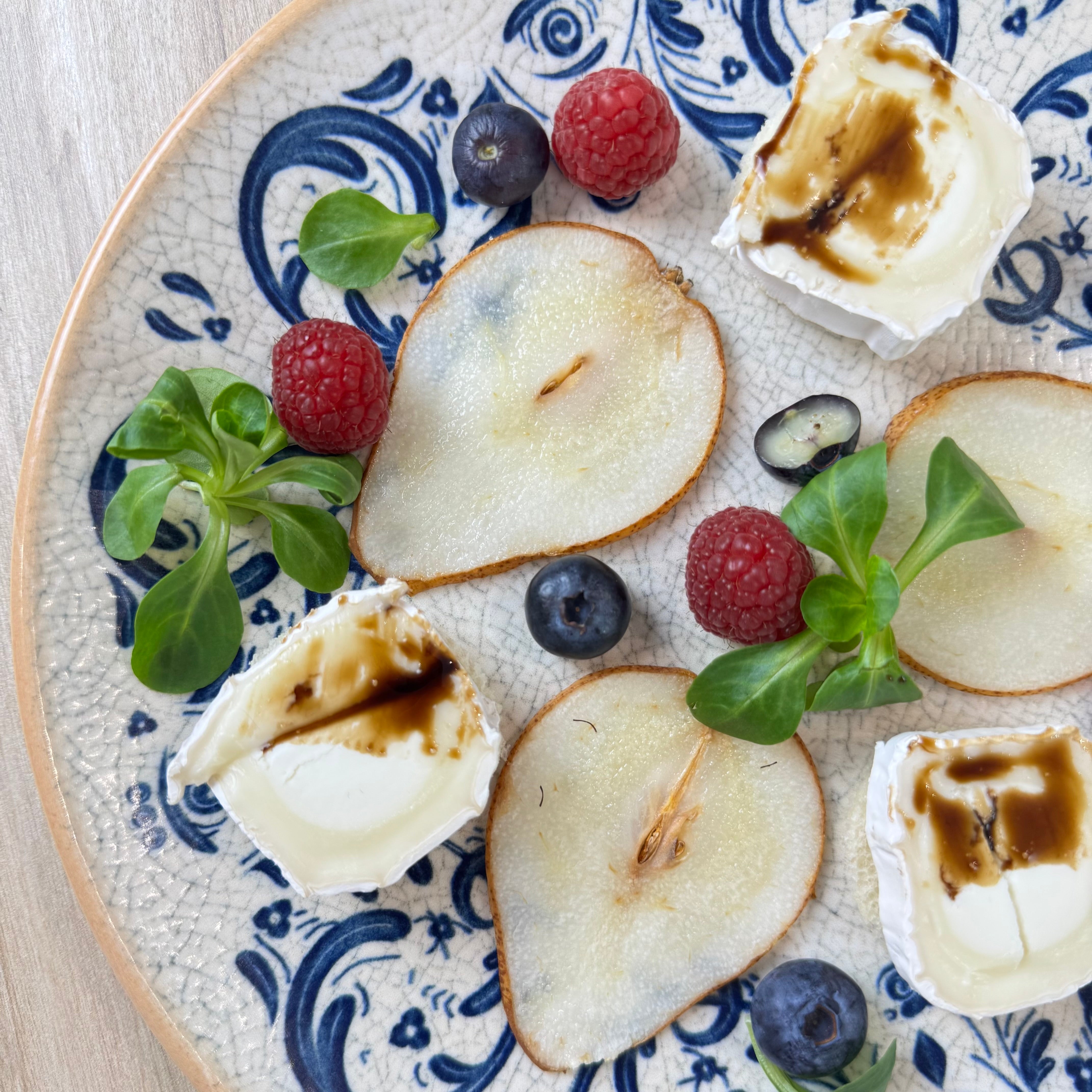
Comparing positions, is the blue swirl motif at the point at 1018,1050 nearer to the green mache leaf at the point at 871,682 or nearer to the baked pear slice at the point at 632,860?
the baked pear slice at the point at 632,860

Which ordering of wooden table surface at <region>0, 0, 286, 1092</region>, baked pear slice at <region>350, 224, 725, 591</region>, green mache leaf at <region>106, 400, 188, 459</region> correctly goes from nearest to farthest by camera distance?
green mache leaf at <region>106, 400, 188, 459</region>
baked pear slice at <region>350, 224, 725, 591</region>
wooden table surface at <region>0, 0, 286, 1092</region>

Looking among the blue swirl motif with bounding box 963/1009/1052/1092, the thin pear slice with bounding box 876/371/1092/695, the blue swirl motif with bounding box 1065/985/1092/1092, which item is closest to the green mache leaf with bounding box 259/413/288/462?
the thin pear slice with bounding box 876/371/1092/695

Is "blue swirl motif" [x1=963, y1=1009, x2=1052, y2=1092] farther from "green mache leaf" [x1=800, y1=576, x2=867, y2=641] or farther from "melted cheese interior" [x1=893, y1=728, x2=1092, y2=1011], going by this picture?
"green mache leaf" [x1=800, y1=576, x2=867, y2=641]

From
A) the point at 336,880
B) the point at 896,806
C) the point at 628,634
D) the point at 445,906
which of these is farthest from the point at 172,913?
the point at 896,806

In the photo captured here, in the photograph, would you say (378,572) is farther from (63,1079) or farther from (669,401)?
(63,1079)

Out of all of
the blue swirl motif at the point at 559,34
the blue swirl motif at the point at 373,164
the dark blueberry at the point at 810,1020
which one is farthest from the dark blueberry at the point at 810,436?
the dark blueberry at the point at 810,1020

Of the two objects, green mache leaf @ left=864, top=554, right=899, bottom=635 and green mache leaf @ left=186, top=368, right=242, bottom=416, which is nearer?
green mache leaf @ left=864, top=554, right=899, bottom=635

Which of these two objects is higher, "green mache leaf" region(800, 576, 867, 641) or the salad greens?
"green mache leaf" region(800, 576, 867, 641)
